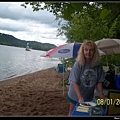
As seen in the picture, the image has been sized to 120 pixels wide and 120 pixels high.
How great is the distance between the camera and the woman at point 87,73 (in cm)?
135

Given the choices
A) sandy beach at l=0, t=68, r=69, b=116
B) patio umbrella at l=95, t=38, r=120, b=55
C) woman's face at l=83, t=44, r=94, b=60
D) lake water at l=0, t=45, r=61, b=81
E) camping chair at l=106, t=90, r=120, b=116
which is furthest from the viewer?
lake water at l=0, t=45, r=61, b=81

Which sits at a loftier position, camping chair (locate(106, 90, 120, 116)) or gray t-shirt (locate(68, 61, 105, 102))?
gray t-shirt (locate(68, 61, 105, 102))

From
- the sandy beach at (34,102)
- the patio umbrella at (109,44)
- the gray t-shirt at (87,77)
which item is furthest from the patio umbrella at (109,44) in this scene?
the gray t-shirt at (87,77)

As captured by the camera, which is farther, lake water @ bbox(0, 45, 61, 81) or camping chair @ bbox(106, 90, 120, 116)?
lake water @ bbox(0, 45, 61, 81)

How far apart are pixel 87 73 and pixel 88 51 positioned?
0.45 feet

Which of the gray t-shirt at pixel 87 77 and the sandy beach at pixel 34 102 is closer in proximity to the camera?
the gray t-shirt at pixel 87 77

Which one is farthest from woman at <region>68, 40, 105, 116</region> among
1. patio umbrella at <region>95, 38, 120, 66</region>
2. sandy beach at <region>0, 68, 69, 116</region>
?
patio umbrella at <region>95, 38, 120, 66</region>

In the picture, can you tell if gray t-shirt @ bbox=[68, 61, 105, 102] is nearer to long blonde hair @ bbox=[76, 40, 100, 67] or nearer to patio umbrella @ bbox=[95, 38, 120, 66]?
long blonde hair @ bbox=[76, 40, 100, 67]

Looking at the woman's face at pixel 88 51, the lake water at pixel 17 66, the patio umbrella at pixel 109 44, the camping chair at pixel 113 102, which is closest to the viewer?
the camping chair at pixel 113 102

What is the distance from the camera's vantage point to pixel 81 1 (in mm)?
903

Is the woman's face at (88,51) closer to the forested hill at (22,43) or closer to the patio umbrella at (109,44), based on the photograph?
the forested hill at (22,43)

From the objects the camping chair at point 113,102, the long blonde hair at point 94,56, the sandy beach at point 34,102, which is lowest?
the sandy beach at point 34,102

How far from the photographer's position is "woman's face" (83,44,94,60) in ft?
4.36

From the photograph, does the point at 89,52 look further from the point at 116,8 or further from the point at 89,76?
the point at 116,8
